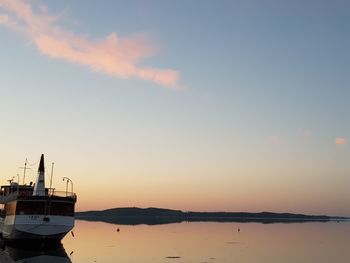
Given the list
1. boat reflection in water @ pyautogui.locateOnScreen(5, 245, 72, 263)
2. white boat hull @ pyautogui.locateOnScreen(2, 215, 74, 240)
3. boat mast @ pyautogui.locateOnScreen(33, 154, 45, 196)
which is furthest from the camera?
boat mast @ pyautogui.locateOnScreen(33, 154, 45, 196)

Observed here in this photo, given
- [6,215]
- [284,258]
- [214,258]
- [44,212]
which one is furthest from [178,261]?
[6,215]

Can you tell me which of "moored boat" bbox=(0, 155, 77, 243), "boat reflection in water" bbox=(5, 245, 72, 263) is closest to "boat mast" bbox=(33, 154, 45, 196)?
"moored boat" bbox=(0, 155, 77, 243)

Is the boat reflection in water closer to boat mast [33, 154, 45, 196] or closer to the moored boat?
the moored boat

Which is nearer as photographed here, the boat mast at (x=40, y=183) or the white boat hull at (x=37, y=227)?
the white boat hull at (x=37, y=227)

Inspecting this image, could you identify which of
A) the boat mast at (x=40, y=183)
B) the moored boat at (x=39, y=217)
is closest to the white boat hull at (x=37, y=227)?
the moored boat at (x=39, y=217)

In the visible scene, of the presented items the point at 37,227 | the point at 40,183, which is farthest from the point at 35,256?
the point at 40,183

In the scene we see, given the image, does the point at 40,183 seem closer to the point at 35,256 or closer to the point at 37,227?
the point at 37,227

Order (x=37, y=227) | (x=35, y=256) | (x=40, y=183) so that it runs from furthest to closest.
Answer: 1. (x=40, y=183)
2. (x=37, y=227)
3. (x=35, y=256)

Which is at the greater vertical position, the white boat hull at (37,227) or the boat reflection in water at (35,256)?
the white boat hull at (37,227)

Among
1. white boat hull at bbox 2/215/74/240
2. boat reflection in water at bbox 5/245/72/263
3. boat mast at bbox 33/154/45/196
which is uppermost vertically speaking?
boat mast at bbox 33/154/45/196

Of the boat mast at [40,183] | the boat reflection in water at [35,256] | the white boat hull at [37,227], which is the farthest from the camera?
the boat mast at [40,183]

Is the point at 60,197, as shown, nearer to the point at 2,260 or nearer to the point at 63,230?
the point at 63,230

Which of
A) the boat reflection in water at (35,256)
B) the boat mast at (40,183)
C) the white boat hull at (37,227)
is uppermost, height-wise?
the boat mast at (40,183)

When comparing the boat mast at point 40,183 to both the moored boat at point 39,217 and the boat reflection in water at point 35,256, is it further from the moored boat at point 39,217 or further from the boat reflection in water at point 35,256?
the boat reflection in water at point 35,256
